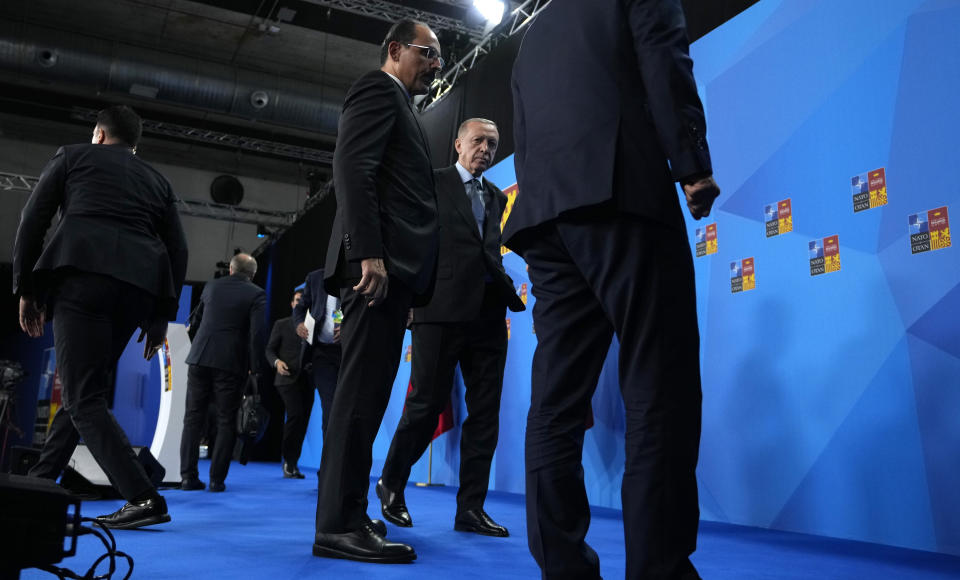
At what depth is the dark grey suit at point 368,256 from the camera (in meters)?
2.03

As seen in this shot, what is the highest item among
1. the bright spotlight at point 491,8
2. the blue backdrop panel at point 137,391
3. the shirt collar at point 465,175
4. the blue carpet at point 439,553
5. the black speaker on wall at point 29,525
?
the bright spotlight at point 491,8

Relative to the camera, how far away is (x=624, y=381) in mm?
1409

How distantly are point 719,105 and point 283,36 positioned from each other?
7.83 meters

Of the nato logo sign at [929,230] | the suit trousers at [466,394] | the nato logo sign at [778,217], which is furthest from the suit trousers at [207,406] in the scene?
the nato logo sign at [929,230]

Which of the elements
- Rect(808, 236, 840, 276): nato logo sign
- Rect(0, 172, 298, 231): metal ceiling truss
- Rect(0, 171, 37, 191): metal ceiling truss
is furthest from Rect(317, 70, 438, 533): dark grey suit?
Rect(0, 171, 37, 191): metal ceiling truss

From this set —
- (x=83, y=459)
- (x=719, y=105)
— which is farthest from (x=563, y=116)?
(x=83, y=459)

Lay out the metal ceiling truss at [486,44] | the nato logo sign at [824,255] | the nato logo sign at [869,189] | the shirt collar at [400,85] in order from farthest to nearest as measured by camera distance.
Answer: the metal ceiling truss at [486,44]
the nato logo sign at [824,255]
the nato logo sign at [869,189]
the shirt collar at [400,85]

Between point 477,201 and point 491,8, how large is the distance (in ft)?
10.4

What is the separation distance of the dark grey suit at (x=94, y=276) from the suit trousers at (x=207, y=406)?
2.05 meters

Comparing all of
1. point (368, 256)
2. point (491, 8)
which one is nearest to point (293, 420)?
point (491, 8)

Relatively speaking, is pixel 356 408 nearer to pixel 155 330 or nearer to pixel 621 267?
pixel 621 267

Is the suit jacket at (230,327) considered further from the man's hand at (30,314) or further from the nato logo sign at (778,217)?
the nato logo sign at (778,217)

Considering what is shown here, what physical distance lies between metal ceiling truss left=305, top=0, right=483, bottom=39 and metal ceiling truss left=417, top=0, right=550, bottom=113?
49 cm

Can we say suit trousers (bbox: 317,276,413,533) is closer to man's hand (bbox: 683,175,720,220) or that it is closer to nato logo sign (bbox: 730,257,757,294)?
man's hand (bbox: 683,175,720,220)
